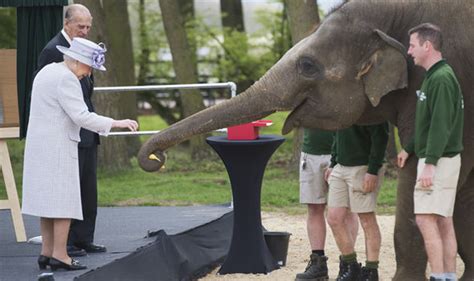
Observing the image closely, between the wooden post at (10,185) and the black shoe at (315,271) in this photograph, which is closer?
the black shoe at (315,271)

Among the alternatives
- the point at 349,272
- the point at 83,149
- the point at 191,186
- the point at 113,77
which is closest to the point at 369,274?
the point at 349,272

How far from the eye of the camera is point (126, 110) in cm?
1994

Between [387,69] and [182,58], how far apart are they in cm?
1139

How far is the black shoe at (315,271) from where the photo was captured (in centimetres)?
920

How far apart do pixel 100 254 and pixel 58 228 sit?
3.45 feet

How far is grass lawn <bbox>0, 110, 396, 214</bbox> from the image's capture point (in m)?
14.6

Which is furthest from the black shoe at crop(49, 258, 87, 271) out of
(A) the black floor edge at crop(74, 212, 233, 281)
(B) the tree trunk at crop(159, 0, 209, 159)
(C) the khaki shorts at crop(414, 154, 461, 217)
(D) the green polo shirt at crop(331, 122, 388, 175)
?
(B) the tree trunk at crop(159, 0, 209, 159)

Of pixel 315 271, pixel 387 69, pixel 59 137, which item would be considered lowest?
pixel 315 271

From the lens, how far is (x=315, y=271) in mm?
9219

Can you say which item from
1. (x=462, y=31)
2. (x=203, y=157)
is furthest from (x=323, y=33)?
(x=203, y=157)

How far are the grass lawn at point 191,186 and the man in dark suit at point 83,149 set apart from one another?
4.26m

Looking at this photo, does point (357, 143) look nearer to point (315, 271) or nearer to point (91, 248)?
point (315, 271)

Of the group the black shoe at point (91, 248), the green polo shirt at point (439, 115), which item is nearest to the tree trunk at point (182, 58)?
the black shoe at point (91, 248)

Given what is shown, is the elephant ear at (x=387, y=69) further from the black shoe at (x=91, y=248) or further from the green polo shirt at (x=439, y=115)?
the black shoe at (x=91, y=248)
